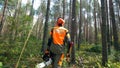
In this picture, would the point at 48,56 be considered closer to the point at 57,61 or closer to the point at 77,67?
the point at 57,61

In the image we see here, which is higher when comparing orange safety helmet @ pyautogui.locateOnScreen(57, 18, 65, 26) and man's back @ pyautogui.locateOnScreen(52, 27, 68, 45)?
orange safety helmet @ pyautogui.locateOnScreen(57, 18, 65, 26)

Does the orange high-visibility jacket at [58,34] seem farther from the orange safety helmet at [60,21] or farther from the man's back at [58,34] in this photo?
the orange safety helmet at [60,21]

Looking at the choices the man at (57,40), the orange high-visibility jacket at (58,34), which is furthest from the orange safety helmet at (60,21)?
the orange high-visibility jacket at (58,34)

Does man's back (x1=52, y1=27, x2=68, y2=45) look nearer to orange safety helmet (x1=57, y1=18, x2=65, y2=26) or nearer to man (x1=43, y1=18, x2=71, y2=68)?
man (x1=43, y1=18, x2=71, y2=68)

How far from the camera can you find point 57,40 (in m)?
5.06

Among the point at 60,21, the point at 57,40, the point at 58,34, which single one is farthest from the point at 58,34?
the point at 60,21

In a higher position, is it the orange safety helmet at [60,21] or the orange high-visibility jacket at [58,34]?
the orange safety helmet at [60,21]

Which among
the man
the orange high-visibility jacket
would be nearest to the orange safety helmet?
the man

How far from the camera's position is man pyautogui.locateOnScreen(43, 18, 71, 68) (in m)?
5.02

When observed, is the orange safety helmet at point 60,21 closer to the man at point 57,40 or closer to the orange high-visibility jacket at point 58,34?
the man at point 57,40

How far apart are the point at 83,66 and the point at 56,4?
41.6 m

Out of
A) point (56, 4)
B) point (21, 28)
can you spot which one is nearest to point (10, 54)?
point (21, 28)

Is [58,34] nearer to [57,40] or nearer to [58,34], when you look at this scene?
[58,34]

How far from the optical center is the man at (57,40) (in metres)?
5.02
